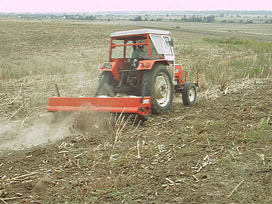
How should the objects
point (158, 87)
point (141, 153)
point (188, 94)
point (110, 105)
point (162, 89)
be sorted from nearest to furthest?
point (141, 153), point (110, 105), point (158, 87), point (162, 89), point (188, 94)

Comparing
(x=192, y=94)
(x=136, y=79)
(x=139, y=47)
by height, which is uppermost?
(x=139, y=47)

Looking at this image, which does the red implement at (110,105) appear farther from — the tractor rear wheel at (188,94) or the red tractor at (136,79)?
the tractor rear wheel at (188,94)

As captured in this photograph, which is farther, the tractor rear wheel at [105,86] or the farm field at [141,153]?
the tractor rear wheel at [105,86]

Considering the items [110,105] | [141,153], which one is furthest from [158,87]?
[141,153]

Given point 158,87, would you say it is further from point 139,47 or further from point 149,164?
point 149,164

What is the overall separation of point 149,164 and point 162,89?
125 inches

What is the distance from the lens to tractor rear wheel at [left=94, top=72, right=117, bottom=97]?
Answer: 25.7 ft

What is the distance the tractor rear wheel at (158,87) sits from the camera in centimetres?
712

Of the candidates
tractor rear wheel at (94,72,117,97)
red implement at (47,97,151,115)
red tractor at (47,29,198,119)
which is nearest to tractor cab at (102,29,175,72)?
red tractor at (47,29,198,119)

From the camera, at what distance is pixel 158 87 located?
750 cm

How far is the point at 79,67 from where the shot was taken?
1417 centimetres

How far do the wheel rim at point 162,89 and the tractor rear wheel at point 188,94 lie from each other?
759 mm

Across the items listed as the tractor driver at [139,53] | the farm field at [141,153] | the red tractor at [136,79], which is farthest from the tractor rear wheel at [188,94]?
the tractor driver at [139,53]

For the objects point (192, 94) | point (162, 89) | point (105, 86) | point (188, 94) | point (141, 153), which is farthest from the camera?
point (192, 94)
